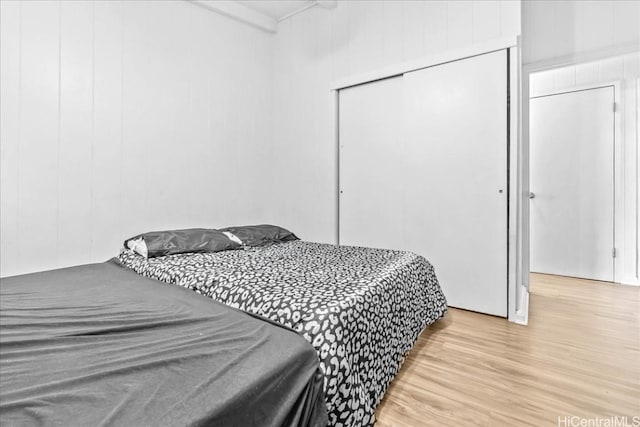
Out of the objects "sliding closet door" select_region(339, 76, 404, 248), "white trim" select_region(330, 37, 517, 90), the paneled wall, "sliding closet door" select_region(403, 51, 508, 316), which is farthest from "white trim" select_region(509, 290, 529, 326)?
"white trim" select_region(330, 37, 517, 90)

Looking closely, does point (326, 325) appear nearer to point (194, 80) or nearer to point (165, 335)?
point (165, 335)

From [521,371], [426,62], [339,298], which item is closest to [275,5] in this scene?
[426,62]

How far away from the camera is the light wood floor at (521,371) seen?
141 centimetres

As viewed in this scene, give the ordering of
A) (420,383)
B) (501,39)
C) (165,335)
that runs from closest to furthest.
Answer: (165,335) → (420,383) → (501,39)

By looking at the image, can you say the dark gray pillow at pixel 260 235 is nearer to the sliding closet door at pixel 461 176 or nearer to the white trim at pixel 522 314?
the sliding closet door at pixel 461 176

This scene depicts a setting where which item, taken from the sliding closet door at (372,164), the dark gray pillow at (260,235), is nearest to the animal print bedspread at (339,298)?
the dark gray pillow at (260,235)

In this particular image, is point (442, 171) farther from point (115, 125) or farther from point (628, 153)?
point (115, 125)

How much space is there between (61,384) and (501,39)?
10.5 ft

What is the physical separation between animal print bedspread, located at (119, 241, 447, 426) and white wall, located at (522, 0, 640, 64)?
242 cm

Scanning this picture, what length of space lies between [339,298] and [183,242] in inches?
59.8

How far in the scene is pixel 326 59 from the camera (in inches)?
143

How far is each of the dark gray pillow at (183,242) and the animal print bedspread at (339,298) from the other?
9 cm

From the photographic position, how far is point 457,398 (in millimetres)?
1505

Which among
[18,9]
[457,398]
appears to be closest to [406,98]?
[457,398]
